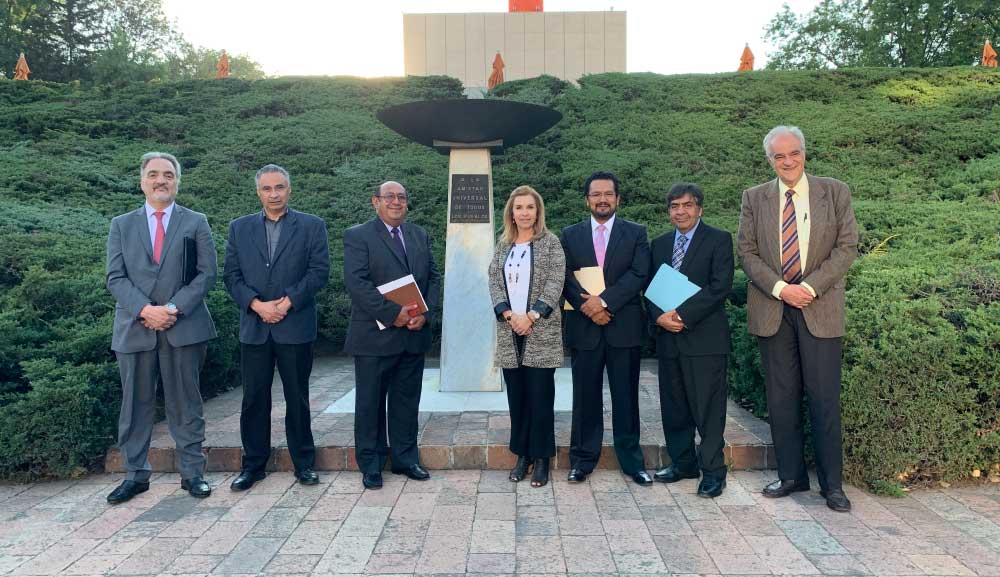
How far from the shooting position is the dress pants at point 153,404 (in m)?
3.96

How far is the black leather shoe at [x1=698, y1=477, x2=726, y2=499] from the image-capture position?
Result: 3854 mm

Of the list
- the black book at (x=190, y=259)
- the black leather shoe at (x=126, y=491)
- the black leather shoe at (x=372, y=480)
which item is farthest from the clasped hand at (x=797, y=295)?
the black leather shoe at (x=126, y=491)

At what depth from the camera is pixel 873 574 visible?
286 centimetres

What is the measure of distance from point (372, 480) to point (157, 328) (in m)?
1.51

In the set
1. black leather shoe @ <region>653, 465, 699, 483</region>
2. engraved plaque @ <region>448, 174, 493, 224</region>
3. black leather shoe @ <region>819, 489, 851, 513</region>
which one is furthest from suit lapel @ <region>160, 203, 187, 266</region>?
black leather shoe @ <region>819, 489, 851, 513</region>

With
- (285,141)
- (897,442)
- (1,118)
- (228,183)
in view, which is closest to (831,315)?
(897,442)

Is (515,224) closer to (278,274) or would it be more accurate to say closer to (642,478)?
(278,274)

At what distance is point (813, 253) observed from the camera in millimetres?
3762

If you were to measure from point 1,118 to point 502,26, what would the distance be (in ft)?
37.9

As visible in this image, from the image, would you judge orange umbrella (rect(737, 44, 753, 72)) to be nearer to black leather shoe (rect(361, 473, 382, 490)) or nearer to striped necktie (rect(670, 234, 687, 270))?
striped necktie (rect(670, 234, 687, 270))

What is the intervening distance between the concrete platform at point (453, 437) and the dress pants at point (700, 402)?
Result: 1.41 feet

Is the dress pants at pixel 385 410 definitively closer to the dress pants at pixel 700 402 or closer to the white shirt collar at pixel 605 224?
the white shirt collar at pixel 605 224

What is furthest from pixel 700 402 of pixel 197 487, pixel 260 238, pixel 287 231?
pixel 197 487

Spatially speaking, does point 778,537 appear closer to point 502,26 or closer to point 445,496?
point 445,496
